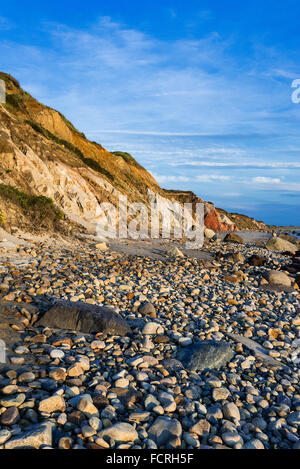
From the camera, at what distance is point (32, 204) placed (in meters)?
11.2

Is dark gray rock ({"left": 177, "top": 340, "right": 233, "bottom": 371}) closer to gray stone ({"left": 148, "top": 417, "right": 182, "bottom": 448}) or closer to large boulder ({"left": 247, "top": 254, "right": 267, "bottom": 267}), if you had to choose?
gray stone ({"left": 148, "top": 417, "right": 182, "bottom": 448})

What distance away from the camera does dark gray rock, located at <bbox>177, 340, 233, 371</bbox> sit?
4.01 metres

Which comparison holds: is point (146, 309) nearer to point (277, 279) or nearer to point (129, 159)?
point (277, 279)

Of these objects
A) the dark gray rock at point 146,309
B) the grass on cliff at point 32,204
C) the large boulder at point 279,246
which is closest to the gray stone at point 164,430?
the dark gray rock at point 146,309

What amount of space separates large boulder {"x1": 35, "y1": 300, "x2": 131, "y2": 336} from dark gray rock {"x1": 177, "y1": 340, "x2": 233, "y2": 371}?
989mm

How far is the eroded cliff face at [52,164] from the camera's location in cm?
1355

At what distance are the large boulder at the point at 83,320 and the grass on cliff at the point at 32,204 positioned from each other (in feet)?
22.0

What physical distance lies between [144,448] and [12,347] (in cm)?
211

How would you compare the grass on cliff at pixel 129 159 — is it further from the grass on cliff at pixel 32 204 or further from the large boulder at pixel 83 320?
the large boulder at pixel 83 320

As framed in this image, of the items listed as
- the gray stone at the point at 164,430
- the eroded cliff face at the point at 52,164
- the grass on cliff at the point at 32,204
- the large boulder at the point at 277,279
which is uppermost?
the eroded cliff face at the point at 52,164
